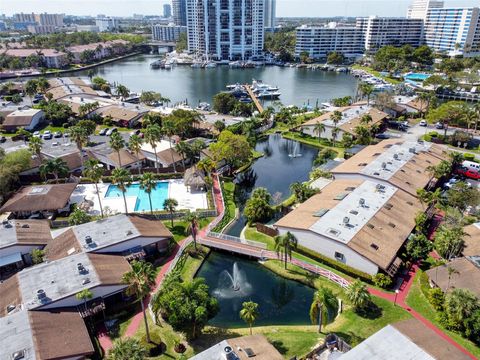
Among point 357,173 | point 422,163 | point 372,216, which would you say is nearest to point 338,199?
point 372,216

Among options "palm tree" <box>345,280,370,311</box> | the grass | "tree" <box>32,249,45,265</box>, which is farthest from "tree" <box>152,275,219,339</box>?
the grass

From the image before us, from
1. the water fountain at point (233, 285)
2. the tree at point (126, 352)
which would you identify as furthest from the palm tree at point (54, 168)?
the tree at point (126, 352)

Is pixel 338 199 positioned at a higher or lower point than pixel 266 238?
higher

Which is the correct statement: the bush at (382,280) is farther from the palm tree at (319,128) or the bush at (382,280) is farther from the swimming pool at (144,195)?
the palm tree at (319,128)

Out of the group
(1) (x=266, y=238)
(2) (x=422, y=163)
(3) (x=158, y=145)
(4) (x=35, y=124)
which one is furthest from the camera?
(4) (x=35, y=124)

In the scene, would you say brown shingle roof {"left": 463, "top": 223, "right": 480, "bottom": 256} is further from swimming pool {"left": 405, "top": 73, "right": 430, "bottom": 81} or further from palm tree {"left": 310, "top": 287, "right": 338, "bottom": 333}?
swimming pool {"left": 405, "top": 73, "right": 430, "bottom": 81}

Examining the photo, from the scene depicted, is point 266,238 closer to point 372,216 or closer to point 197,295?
point 372,216
